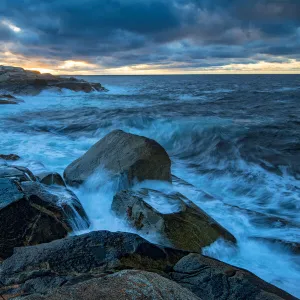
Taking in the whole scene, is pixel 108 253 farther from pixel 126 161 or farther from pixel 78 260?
pixel 126 161

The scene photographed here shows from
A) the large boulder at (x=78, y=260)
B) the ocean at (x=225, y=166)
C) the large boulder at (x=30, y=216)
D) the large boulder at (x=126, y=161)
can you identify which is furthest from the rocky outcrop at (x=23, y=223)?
the large boulder at (x=126, y=161)

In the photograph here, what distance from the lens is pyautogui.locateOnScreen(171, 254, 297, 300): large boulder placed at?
2.60 metres

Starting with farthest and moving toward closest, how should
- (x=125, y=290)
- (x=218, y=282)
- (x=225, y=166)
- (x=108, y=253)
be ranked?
(x=225, y=166), (x=108, y=253), (x=218, y=282), (x=125, y=290)

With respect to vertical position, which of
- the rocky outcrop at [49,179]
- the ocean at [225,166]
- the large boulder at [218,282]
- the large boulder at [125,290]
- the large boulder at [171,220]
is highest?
the large boulder at [125,290]

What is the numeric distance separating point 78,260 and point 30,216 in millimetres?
1156

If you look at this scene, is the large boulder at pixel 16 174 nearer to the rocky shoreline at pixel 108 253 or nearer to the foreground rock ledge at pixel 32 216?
the rocky shoreline at pixel 108 253

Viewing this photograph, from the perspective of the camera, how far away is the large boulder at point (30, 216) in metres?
3.44

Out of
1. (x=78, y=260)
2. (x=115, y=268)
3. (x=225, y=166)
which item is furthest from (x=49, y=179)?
(x=225, y=166)

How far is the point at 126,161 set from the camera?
5.91m

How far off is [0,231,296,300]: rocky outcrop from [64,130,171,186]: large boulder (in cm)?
271

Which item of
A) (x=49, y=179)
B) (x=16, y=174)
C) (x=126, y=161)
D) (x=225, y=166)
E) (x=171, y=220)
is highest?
(x=16, y=174)

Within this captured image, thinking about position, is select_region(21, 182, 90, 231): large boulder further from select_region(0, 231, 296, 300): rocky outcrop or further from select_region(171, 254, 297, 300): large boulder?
select_region(171, 254, 297, 300): large boulder

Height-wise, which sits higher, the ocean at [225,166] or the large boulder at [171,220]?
the large boulder at [171,220]

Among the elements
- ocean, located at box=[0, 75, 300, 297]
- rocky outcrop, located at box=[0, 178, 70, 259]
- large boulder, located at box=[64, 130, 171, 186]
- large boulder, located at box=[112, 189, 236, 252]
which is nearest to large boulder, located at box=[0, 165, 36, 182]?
rocky outcrop, located at box=[0, 178, 70, 259]
